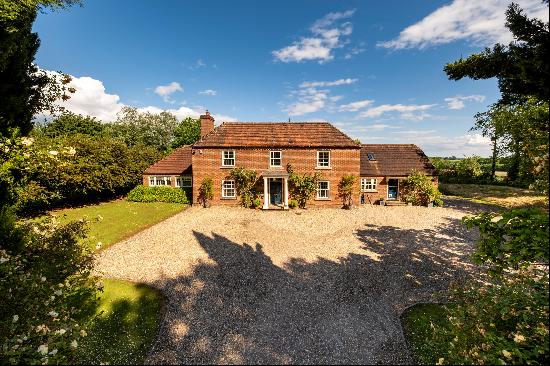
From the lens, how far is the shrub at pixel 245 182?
25062 mm

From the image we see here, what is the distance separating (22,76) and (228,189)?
17812mm

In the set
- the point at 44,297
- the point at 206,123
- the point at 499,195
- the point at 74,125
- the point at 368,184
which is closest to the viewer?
the point at 44,297

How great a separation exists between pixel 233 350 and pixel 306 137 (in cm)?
2103

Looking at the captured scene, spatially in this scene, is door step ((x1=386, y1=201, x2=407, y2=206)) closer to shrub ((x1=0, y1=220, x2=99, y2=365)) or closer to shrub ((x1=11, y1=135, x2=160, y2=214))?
shrub ((x1=0, y1=220, x2=99, y2=365))

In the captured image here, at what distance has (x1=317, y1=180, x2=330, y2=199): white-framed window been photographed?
2595 cm

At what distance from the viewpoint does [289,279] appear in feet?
40.1

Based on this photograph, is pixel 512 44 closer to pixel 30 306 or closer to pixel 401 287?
pixel 401 287

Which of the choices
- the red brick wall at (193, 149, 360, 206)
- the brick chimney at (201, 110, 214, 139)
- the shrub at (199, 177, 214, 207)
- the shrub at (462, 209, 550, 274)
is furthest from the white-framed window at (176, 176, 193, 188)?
the shrub at (462, 209, 550, 274)

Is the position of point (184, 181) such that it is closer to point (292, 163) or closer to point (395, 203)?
point (292, 163)

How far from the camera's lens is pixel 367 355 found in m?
7.86

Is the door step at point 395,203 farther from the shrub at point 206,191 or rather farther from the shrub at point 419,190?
the shrub at point 206,191

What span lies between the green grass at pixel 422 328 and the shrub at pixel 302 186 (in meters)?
15.8

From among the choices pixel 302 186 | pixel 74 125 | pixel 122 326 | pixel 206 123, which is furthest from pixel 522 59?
pixel 74 125

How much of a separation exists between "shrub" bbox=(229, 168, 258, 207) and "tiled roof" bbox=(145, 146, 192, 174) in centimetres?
718
